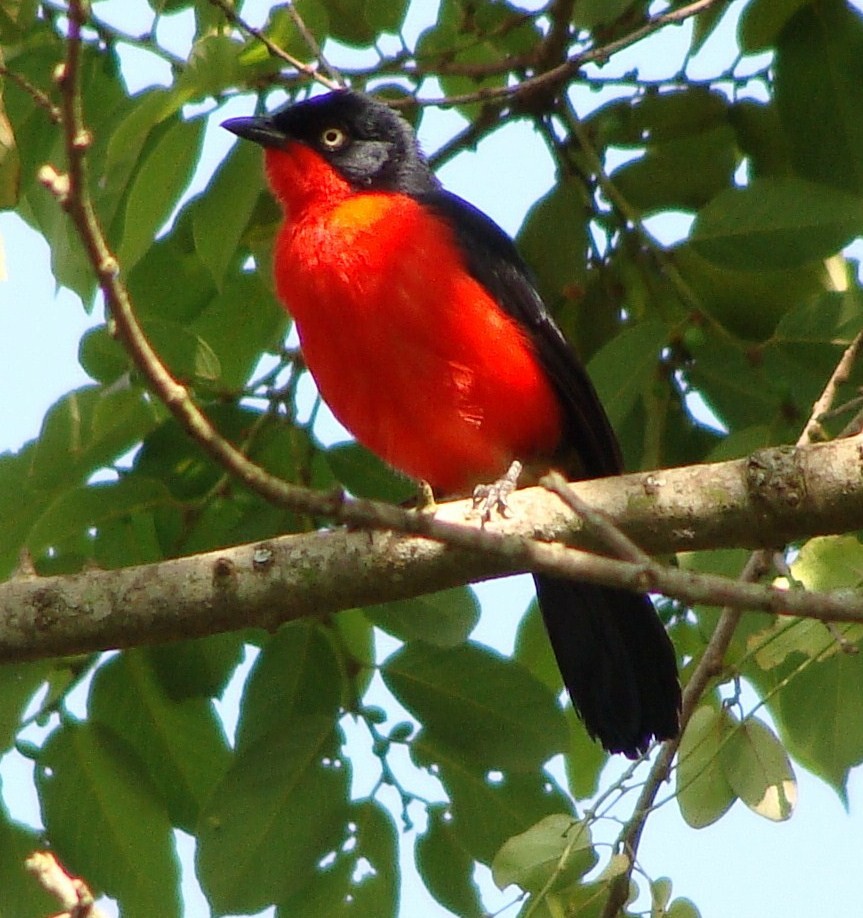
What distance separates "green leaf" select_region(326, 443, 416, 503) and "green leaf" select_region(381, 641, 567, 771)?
0.57m

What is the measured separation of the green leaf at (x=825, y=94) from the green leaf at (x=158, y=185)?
1642mm

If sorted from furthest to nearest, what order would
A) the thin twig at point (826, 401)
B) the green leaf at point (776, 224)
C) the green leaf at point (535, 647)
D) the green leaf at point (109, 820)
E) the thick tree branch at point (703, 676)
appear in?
1. the green leaf at point (535, 647)
2. the green leaf at point (776, 224)
3. the green leaf at point (109, 820)
4. the thin twig at point (826, 401)
5. the thick tree branch at point (703, 676)

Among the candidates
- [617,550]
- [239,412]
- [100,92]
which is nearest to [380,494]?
[239,412]

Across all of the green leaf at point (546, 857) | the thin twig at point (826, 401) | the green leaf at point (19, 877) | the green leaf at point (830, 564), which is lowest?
the green leaf at point (546, 857)

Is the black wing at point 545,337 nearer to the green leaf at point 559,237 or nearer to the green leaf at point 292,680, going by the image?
the green leaf at point 559,237

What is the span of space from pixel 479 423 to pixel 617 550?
258 cm

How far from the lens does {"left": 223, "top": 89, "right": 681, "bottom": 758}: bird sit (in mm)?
4848

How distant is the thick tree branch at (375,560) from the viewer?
3402mm

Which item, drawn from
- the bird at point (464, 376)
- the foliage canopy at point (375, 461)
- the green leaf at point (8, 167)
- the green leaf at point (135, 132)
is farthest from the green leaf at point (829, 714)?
the green leaf at point (8, 167)

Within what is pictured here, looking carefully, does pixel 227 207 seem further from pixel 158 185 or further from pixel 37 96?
pixel 37 96

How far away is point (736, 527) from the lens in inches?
136

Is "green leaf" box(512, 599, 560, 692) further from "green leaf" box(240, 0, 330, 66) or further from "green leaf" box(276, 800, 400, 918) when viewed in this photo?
"green leaf" box(240, 0, 330, 66)

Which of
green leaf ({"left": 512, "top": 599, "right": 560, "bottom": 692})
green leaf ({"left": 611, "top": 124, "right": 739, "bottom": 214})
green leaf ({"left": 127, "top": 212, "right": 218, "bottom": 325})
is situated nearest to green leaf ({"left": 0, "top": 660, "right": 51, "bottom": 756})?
green leaf ({"left": 127, "top": 212, "right": 218, "bottom": 325})

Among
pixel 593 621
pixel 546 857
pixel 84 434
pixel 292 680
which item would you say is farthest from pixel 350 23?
pixel 546 857
